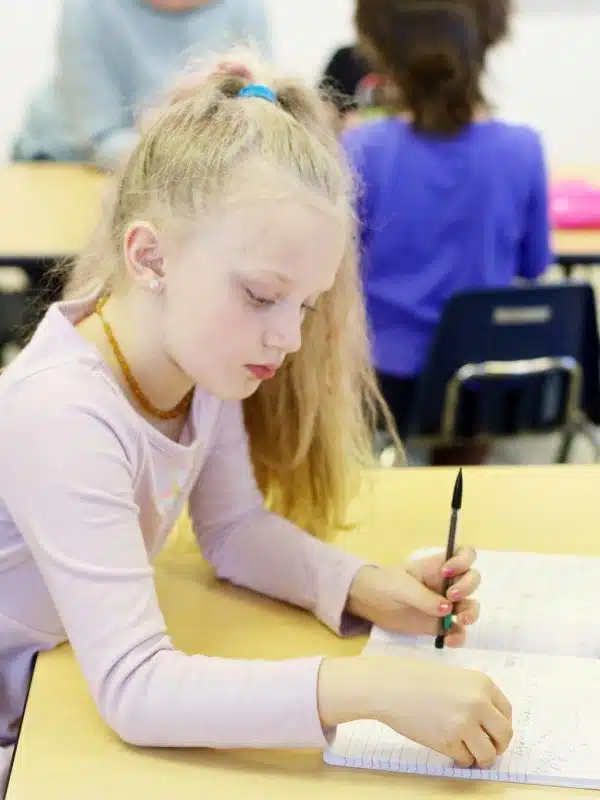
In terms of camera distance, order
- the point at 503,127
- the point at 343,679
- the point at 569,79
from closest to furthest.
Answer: the point at 343,679 < the point at 503,127 < the point at 569,79

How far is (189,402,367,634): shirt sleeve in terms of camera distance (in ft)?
3.21

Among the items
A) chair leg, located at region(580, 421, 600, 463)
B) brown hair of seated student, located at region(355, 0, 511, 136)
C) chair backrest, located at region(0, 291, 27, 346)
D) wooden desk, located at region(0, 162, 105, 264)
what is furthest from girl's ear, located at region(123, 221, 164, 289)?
chair leg, located at region(580, 421, 600, 463)

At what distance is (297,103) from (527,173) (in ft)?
3.73

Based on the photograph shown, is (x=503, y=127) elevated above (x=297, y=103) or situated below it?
below

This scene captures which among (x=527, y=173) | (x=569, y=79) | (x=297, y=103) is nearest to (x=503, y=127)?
(x=527, y=173)

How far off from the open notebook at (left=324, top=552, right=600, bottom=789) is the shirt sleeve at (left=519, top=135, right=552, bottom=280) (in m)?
1.17

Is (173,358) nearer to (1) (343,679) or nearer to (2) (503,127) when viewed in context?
(1) (343,679)

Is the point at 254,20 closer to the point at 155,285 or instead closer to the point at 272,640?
the point at 155,285

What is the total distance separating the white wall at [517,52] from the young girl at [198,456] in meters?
3.19

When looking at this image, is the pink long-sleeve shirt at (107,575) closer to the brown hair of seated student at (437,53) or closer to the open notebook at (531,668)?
the open notebook at (531,668)

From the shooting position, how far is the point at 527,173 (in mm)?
2016

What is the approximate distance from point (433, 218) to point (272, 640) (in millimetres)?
1237

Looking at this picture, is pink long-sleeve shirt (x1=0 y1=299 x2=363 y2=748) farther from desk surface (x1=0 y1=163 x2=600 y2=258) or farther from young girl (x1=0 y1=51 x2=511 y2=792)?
desk surface (x1=0 y1=163 x2=600 y2=258)

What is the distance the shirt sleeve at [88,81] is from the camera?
238 cm
